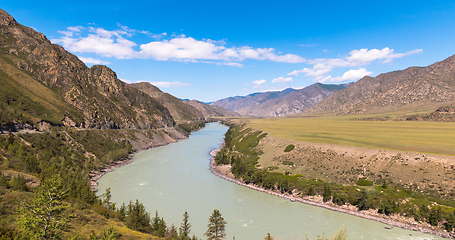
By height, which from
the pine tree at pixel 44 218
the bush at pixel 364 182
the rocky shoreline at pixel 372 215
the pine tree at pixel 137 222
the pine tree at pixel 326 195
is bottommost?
the rocky shoreline at pixel 372 215

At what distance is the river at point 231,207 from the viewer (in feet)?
150

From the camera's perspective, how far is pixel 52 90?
146 metres

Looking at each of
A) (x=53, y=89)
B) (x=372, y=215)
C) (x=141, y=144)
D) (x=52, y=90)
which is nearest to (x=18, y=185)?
(x=372, y=215)

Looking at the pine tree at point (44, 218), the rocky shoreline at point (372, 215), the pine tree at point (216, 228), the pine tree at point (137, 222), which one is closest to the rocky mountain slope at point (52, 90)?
the pine tree at point (137, 222)

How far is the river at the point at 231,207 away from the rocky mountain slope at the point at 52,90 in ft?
183

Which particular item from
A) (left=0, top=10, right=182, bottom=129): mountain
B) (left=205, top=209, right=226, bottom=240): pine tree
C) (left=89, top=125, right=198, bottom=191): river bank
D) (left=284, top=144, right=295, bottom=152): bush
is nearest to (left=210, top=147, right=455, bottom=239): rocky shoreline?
(left=205, top=209, right=226, bottom=240): pine tree

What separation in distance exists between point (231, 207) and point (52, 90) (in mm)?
133034

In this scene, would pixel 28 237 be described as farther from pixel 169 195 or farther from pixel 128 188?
pixel 128 188

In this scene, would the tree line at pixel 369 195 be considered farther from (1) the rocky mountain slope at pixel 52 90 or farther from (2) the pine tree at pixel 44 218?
(1) the rocky mountain slope at pixel 52 90

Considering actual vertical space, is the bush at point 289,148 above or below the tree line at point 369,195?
above

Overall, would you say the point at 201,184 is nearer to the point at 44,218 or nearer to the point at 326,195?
the point at 326,195

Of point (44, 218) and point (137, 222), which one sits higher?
point (44, 218)

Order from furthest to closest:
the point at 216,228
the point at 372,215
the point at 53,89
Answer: the point at 53,89, the point at 372,215, the point at 216,228

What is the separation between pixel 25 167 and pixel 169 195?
31537 millimetres
